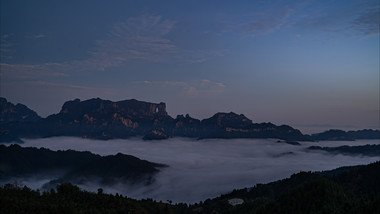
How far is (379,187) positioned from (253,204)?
61823 mm

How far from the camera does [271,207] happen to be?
12181cm

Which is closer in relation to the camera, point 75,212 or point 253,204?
point 75,212

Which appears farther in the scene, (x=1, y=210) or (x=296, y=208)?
(x=296, y=208)

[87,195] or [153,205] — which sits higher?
[87,195]

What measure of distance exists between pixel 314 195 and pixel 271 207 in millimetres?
16676

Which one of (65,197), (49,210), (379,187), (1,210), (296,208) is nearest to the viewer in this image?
(1,210)

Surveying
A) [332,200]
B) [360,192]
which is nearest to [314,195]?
[332,200]

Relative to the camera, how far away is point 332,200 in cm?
10975

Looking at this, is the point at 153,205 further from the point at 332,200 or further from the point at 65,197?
the point at 332,200

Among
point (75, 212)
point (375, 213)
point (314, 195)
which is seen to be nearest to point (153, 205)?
point (75, 212)

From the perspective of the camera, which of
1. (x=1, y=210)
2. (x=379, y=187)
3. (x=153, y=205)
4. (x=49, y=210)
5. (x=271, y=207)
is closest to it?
(x=1, y=210)

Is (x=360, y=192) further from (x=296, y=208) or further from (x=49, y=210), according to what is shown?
(x=49, y=210)

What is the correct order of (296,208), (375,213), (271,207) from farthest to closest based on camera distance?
(271,207) → (296,208) → (375,213)

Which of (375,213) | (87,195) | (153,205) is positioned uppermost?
(375,213)
